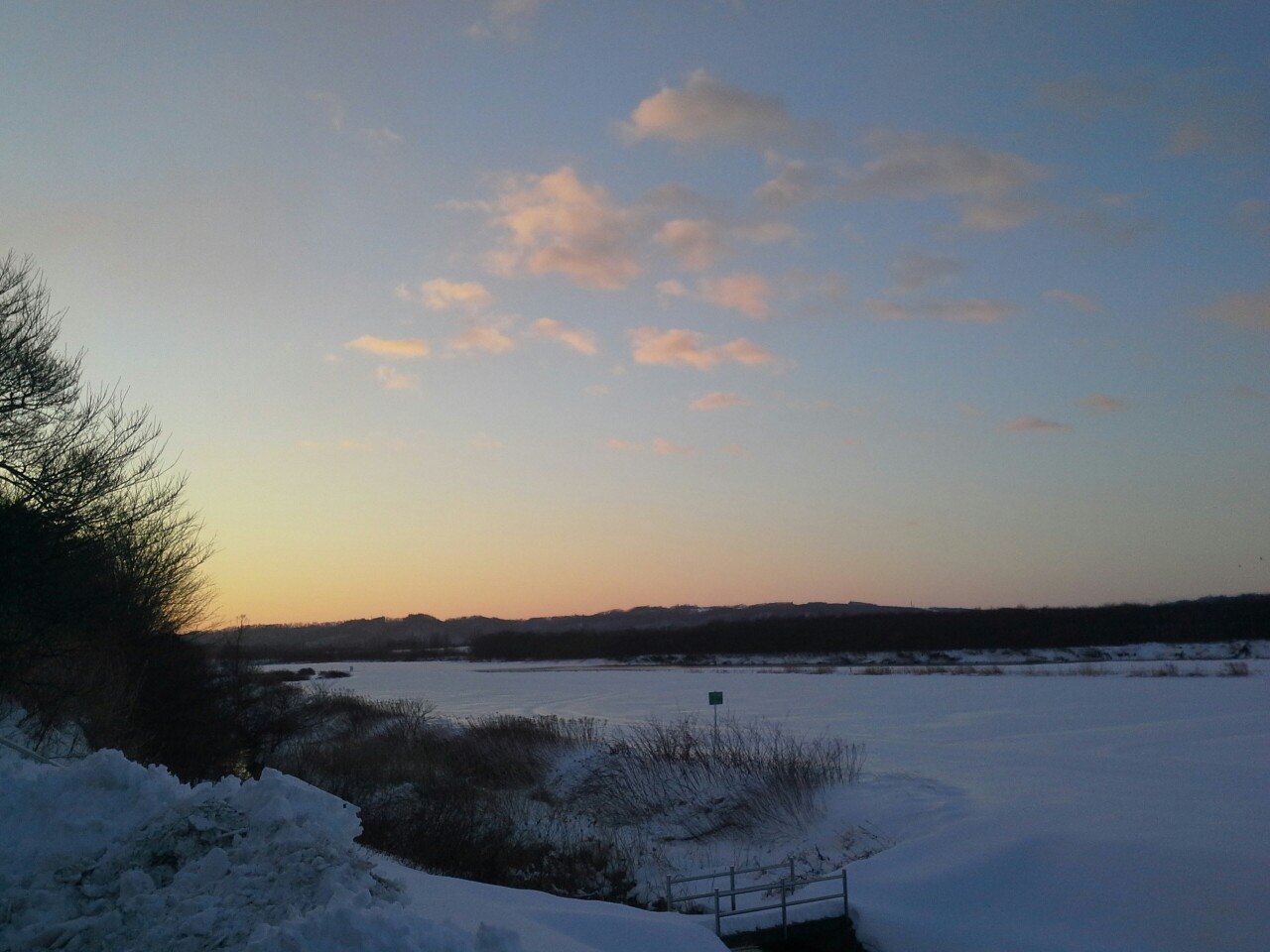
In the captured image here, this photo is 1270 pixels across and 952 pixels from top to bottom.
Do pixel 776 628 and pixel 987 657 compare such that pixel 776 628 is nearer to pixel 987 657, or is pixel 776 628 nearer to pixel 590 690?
pixel 987 657

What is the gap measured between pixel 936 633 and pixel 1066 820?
88270 mm

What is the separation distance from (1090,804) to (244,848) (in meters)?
13.6

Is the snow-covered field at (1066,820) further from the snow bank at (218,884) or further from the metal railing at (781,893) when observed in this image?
the snow bank at (218,884)

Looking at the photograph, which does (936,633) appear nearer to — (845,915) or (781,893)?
(845,915)

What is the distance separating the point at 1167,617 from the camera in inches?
3573

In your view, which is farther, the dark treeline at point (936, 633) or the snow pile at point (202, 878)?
the dark treeline at point (936, 633)

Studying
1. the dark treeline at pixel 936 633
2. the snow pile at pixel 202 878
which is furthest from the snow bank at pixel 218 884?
the dark treeline at pixel 936 633

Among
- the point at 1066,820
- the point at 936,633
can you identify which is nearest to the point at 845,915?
the point at 1066,820

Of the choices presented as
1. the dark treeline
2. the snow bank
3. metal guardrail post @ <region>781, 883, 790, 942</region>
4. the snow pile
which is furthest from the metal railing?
the dark treeline

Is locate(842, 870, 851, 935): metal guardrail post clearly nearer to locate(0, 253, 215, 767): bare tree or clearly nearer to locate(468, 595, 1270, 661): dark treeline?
locate(0, 253, 215, 767): bare tree

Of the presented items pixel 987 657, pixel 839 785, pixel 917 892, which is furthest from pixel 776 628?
pixel 917 892

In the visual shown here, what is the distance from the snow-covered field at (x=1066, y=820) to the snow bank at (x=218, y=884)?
455 cm

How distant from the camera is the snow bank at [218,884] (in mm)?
5777

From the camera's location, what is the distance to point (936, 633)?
9819 cm
